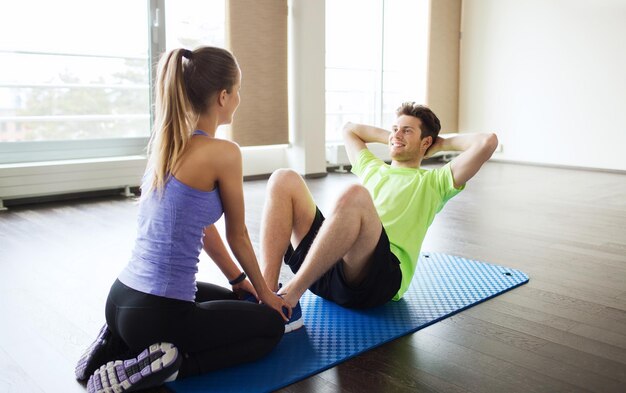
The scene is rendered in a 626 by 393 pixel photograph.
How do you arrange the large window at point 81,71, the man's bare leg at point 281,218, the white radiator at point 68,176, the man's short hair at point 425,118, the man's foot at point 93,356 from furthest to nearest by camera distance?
the large window at point 81,71, the white radiator at point 68,176, the man's short hair at point 425,118, the man's bare leg at point 281,218, the man's foot at point 93,356

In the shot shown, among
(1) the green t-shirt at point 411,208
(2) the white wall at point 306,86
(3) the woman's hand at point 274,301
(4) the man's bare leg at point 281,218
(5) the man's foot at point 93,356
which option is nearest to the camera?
(5) the man's foot at point 93,356

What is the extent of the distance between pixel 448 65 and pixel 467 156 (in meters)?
5.44

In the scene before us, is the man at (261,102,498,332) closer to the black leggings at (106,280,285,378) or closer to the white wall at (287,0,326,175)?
the black leggings at (106,280,285,378)

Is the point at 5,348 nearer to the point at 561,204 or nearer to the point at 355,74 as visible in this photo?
the point at 561,204

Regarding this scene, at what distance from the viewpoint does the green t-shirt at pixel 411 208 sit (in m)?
2.01

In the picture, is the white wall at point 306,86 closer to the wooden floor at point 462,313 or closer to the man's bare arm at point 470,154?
the wooden floor at point 462,313

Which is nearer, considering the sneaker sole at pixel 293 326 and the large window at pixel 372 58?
the sneaker sole at pixel 293 326

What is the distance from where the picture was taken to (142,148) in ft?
16.0

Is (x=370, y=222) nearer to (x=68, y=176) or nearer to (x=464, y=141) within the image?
(x=464, y=141)

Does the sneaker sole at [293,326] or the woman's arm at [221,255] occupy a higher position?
the woman's arm at [221,255]

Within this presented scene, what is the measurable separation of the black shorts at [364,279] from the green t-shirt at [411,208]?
0.30 feet

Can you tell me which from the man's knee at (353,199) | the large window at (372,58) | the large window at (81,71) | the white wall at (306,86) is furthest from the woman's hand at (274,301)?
the large window at (372,58)

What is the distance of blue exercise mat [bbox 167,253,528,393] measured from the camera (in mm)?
1560

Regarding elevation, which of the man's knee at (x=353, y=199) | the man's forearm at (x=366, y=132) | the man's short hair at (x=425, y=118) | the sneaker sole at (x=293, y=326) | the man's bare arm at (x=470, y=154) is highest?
the man's short hair at (x=425, y=118)
